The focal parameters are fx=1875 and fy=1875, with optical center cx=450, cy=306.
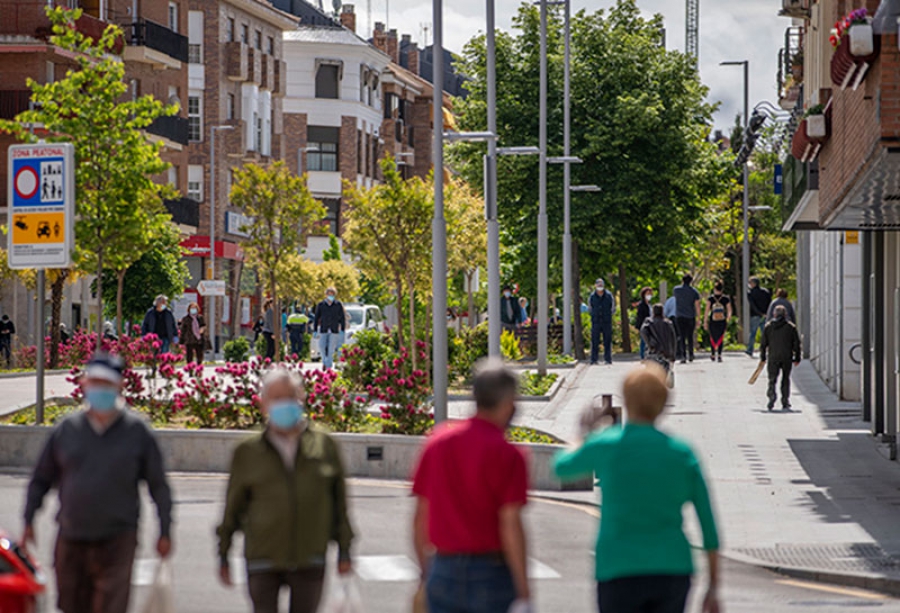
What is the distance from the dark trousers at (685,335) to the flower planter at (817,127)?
57.5 ft

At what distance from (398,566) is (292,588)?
569 cm

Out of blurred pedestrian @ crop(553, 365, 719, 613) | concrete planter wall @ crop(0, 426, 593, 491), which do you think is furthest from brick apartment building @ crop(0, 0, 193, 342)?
blurred pedestrian @ crop(553, 365, 719, 613)

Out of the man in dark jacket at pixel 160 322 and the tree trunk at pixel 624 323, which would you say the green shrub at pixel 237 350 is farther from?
the man in dark jacket at pixel 160 322

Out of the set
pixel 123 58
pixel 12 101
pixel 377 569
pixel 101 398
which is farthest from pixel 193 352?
pixel 101 398

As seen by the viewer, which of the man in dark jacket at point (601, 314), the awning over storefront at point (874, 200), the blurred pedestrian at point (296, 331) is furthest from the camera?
the blurred pedestrian at point (296, 331)

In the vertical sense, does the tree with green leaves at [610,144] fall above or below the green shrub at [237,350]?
above

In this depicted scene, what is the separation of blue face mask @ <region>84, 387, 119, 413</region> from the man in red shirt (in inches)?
77.0

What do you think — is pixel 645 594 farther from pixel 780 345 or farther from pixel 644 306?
pixel 644 306

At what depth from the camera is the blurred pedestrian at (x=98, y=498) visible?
802 centimetres

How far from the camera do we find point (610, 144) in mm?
51625

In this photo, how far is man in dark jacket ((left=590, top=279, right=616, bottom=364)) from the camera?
38500 millimetres

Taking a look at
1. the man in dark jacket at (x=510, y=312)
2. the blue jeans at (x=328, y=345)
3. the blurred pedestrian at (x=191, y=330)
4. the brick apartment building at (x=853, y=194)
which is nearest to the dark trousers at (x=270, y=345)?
the man in dark jacket at (x=510, y=312)

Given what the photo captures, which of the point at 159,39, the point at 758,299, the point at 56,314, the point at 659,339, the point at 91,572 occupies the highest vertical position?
the point at 159,39

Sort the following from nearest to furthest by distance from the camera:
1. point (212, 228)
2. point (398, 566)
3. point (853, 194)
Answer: point (398, 566), point (853, 194), point (212, 228)
